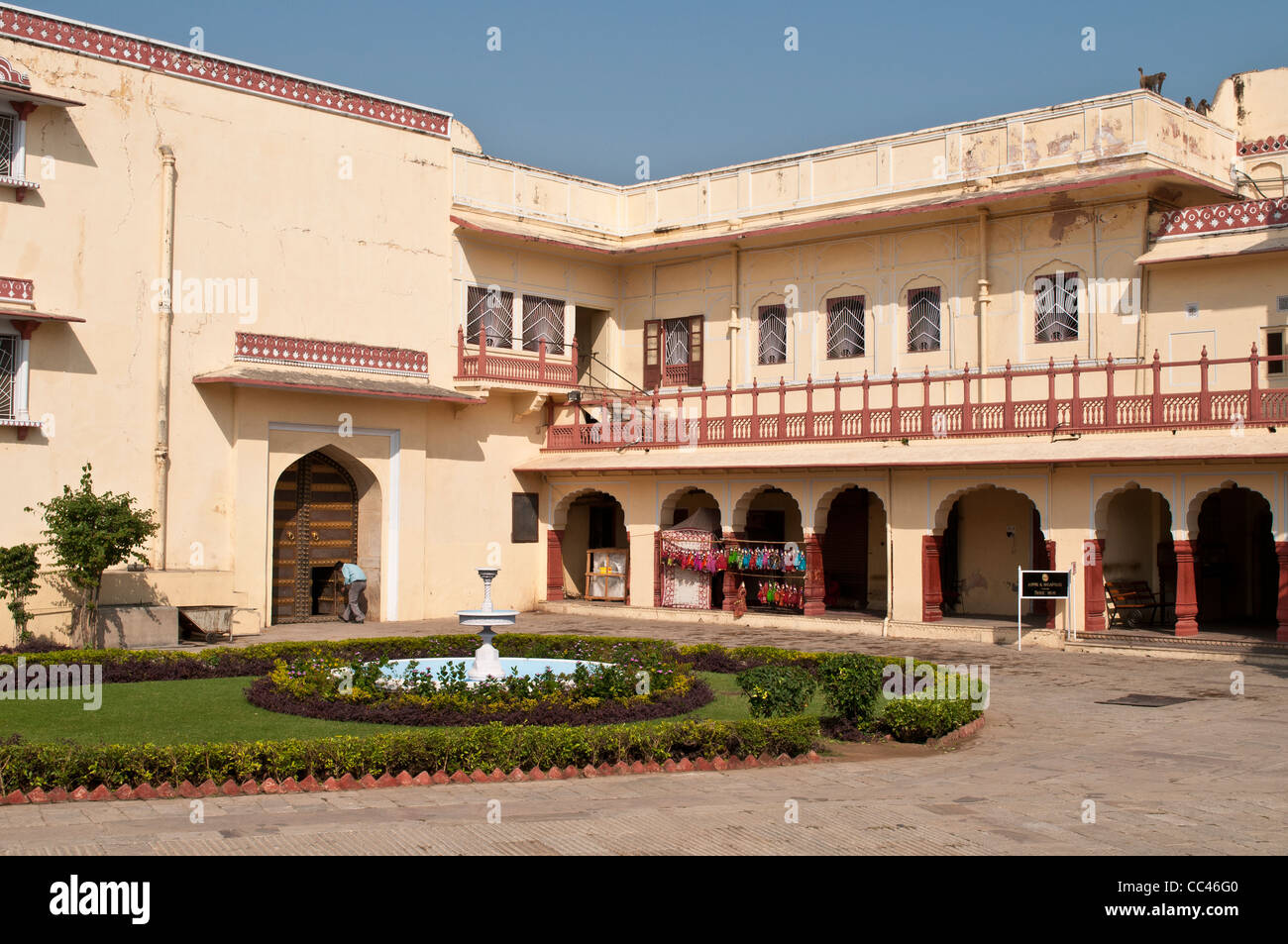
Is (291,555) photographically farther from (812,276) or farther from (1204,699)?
(1204,699)

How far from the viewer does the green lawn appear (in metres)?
11.3

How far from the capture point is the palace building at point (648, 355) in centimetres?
2059

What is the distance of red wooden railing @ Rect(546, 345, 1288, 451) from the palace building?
0.07 meters

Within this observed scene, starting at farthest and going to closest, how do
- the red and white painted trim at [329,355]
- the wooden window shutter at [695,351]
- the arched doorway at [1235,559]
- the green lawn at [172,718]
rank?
1. the wooden window shutter at [695,351]
2. the arched doorway at [1235,559]
3. the red and white painted trim at [329,355]
4. the green lawn at [172,718]

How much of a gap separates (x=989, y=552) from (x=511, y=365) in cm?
982

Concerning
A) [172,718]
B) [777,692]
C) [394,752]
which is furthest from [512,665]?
[394,752]

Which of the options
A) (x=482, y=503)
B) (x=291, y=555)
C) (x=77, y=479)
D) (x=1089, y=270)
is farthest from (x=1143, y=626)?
(x=77, y=479)

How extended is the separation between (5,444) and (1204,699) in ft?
54.9

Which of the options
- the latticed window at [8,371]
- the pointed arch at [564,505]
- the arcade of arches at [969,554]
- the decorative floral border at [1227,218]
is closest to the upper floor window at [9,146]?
the latticed window at [8,371]

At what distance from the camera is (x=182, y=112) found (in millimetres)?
22234

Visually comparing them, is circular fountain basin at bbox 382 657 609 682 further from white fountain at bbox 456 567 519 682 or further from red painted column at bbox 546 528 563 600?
red painted column at bbox 546 528 563 600

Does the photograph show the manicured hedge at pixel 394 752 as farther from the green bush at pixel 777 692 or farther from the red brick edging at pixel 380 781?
the green bush at pixel 777 692

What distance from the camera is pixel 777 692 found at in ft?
39.4

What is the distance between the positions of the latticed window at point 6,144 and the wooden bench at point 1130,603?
1811 cm
